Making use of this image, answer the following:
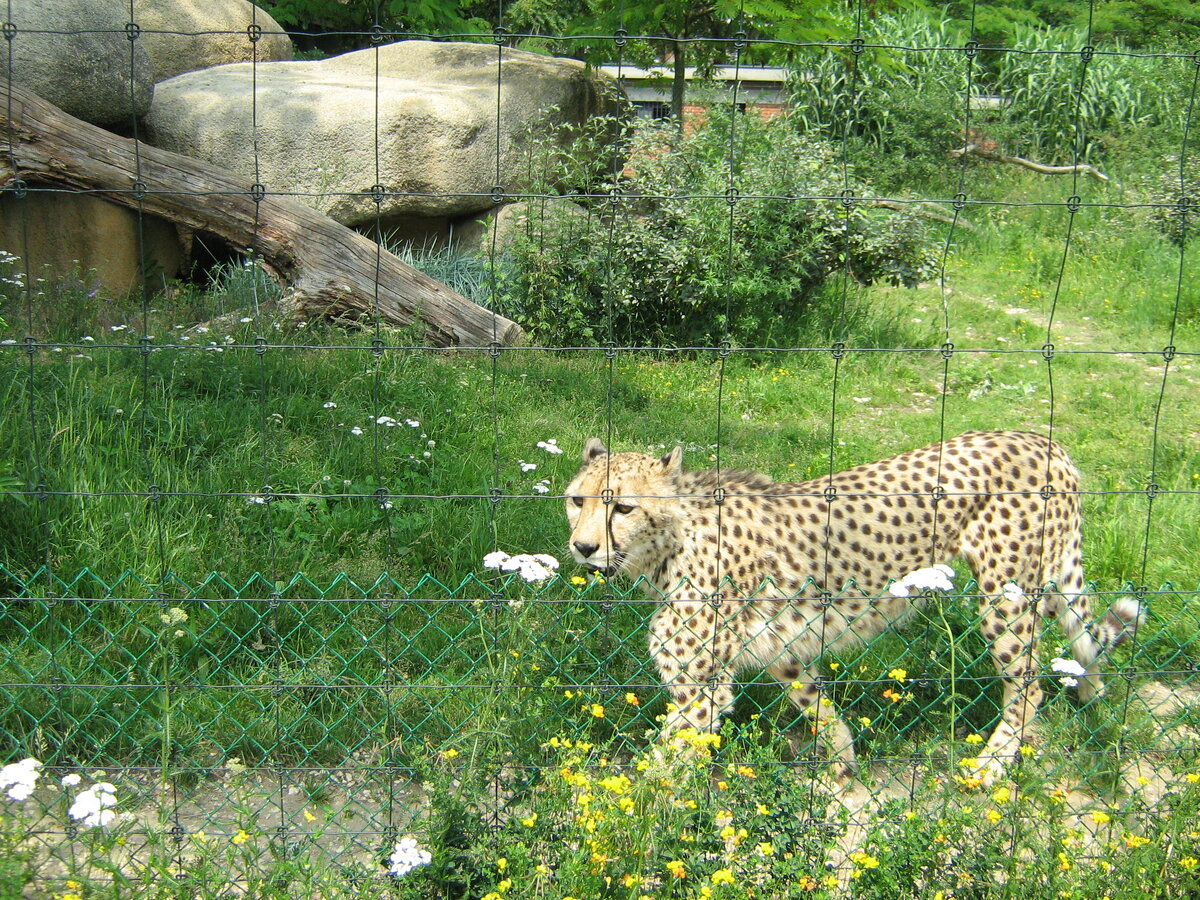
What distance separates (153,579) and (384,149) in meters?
5.08

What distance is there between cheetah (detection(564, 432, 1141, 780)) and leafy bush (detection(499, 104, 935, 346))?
284 centimetres

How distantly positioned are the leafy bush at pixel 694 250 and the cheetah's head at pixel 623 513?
2810 millimetres

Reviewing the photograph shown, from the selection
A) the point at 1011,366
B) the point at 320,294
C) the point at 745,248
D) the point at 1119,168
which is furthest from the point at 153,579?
the point at 1119,168

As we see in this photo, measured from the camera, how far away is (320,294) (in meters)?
6.14

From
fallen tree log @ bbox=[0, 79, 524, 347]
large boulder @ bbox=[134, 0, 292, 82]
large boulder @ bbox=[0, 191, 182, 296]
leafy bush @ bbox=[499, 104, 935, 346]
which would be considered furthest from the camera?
large boulder @ bbox=[134, 0, 292, 82]

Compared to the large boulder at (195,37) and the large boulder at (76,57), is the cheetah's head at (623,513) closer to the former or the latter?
the large boulder at (76,57)

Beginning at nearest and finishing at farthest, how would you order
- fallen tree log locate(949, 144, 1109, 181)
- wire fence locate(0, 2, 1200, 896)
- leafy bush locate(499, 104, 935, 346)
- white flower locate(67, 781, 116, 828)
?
white flower locate(67, 781, 116, 828), wire fence locate(0, 2, 1200, 896), leafy bush locate(499, 104, 935, 346), fallen tree log locate(949, 144, 1109, 181)

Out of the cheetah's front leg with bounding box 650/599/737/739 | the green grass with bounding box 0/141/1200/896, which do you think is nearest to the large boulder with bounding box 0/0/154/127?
the green grass with bounding box 0/141/1200/896

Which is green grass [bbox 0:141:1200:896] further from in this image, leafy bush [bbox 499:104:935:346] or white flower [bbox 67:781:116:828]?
leafy bush [bbox 499:104:935:346]

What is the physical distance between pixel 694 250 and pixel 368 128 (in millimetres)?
2770

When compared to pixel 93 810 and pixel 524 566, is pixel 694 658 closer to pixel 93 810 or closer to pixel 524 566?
pixel 524 566

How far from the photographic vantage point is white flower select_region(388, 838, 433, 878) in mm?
2348

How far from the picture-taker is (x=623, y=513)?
370 centimetres

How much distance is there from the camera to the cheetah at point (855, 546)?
147 inches
